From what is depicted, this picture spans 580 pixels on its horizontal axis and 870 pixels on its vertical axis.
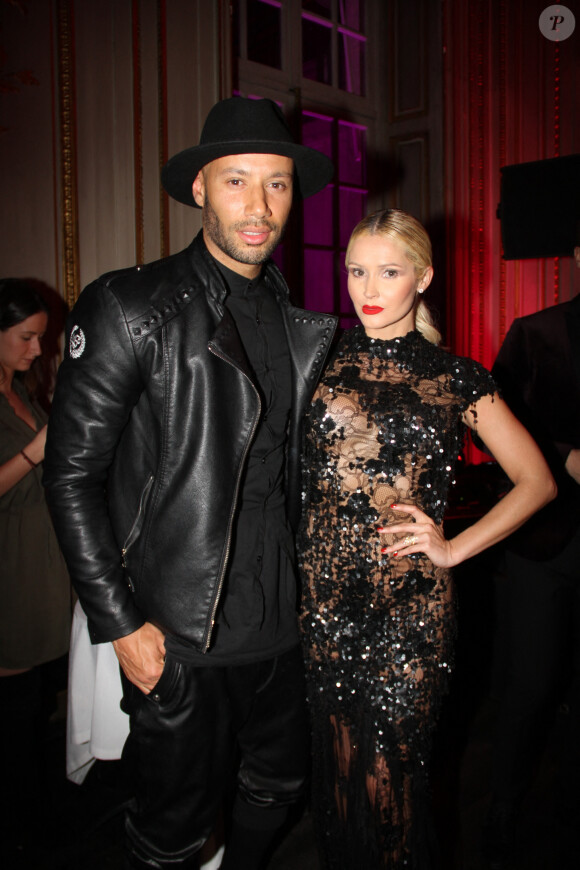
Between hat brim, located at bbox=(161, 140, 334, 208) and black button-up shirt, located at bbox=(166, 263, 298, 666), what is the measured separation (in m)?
0.28

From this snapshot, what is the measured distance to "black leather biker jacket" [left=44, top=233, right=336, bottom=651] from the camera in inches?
54.7

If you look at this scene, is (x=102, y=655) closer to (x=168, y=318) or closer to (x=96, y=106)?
(x=168, y=318)

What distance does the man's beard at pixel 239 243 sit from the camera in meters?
1.57

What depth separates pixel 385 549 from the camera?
5.55 feet

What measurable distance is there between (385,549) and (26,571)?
1.38m

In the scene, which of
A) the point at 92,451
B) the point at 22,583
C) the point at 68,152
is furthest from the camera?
the point at 68,152

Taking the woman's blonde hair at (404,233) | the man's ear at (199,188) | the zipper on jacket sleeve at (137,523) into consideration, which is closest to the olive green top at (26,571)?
the zipper on jacket sleeve at (137,523)

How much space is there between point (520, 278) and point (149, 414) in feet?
16.0

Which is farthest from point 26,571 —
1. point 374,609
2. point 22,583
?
point 374,609

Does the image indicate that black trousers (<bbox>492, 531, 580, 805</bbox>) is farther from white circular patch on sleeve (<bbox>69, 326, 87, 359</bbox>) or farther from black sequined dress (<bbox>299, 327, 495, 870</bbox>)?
white circular patch on sleeve (<bbox>69, 326, 87, 359</bbox>)

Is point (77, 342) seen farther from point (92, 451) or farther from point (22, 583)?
point (22, 583)

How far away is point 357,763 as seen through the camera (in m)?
1.72

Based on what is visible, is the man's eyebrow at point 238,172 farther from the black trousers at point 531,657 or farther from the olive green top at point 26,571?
the black trousers at point 531,657

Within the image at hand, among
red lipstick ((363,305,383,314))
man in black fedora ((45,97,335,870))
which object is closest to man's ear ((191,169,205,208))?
man in black fedora ((45,97,335,870))
